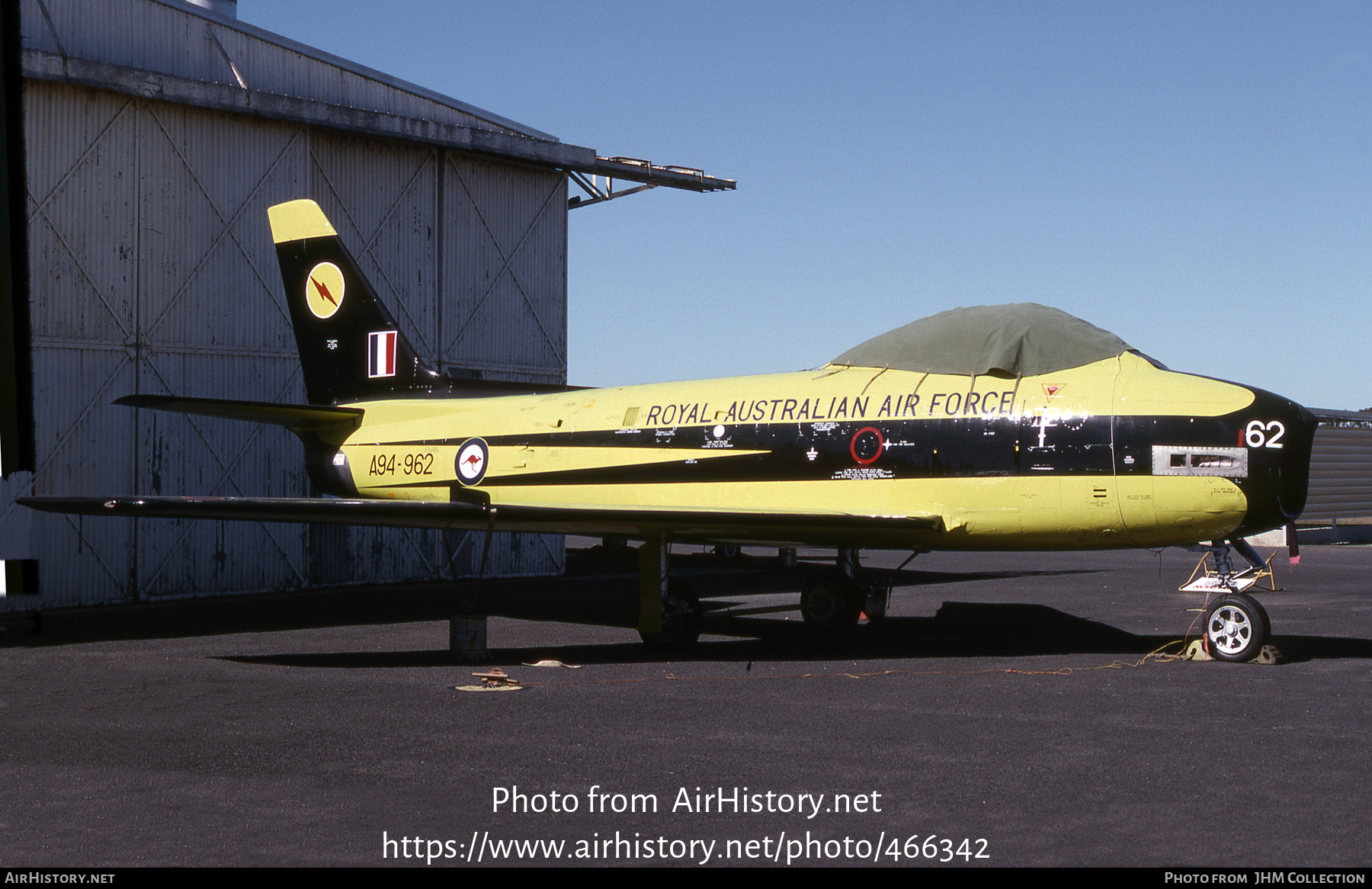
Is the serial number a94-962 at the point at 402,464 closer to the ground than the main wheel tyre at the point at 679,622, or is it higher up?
higher up

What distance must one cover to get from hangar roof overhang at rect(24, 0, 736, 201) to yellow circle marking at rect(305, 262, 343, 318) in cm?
431

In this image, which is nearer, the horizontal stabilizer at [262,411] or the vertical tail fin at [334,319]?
the horizontal stabilizer at [262,411]

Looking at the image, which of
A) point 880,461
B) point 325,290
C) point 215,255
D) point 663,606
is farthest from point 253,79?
point 880,461

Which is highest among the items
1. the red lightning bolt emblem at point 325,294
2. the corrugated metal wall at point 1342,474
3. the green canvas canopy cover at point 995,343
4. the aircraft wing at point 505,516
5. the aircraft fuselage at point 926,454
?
the red lightning bolt emblem at point 325,294

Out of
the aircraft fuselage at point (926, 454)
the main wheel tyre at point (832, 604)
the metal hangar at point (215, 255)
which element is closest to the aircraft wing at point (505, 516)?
the aircraft fuselage at point (926, 454)

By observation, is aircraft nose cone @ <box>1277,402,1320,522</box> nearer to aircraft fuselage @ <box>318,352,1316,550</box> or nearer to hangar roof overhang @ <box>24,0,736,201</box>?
aircraft fuselage @ <box>318,352,1316,550</box>

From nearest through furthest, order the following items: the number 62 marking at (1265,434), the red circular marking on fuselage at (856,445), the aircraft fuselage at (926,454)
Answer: the number 62 marking at (1265,434), the aircraft fuselage at (926,454), the red circular marking on fuselage at (856,445)

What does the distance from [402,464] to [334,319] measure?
2.72m

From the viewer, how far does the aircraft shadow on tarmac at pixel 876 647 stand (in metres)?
12.1

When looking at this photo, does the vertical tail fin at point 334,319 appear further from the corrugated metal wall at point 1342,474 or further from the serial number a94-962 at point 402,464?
the corrugated metal wall at point 1342,474

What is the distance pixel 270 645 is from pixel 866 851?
382 inches

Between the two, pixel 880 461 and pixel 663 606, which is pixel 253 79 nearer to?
pixel 663 606

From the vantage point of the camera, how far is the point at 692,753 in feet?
24.9

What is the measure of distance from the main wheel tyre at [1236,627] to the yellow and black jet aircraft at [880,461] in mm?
17
